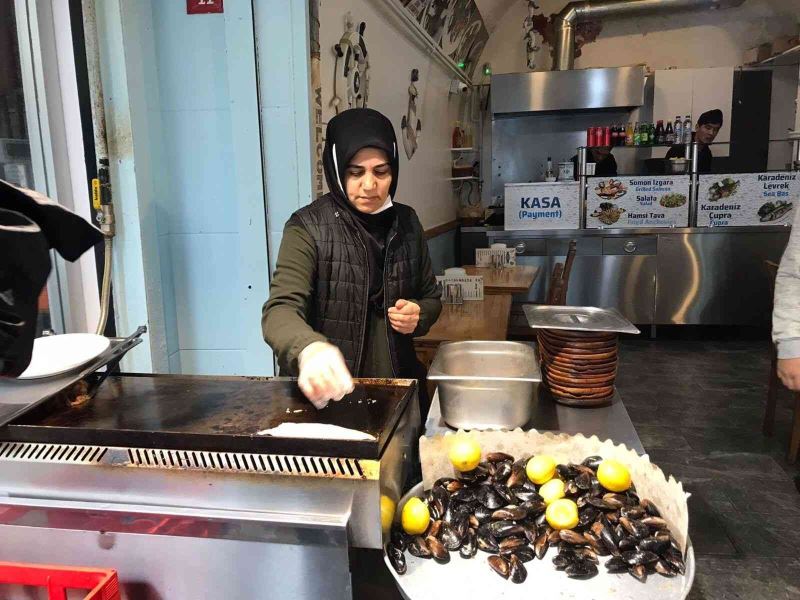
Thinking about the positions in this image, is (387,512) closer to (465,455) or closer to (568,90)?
(465,455)

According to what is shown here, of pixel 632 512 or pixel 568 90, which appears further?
pixel 568 90

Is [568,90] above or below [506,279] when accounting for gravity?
above

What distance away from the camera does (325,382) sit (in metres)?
1.04

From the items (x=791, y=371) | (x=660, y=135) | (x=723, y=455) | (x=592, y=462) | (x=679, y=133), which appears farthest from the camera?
(x=660, y=135)

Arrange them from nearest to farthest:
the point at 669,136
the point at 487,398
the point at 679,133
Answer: the point at 487,398 → the point at 679,133 → the point at 669,136

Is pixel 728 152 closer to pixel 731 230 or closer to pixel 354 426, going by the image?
pixel 731 230

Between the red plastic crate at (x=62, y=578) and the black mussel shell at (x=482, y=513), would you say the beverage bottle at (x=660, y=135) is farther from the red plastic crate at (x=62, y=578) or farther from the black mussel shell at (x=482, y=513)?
the red plastic crate at (x=62, y=578)

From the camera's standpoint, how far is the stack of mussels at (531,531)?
0.97 metres

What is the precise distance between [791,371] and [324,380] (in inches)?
68.8

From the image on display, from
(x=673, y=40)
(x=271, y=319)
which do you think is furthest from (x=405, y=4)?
(x=673, y=40)

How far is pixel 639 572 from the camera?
3.09 ft

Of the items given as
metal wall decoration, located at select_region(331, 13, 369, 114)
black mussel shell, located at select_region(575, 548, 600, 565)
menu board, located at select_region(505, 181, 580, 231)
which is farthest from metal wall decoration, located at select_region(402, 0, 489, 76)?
black mussel shell, located at select_region(575, 548, 600, 565)

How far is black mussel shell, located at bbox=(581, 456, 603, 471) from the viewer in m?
1.19

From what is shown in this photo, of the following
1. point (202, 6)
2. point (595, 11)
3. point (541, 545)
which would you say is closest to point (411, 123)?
point (202, 6)
